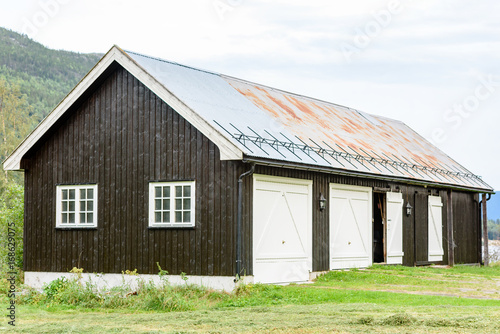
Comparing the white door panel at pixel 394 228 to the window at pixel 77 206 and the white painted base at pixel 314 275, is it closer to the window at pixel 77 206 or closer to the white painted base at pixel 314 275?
the white painted base at pixel 314 275

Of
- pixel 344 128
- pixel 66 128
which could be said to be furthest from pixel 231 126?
pixel 344 128

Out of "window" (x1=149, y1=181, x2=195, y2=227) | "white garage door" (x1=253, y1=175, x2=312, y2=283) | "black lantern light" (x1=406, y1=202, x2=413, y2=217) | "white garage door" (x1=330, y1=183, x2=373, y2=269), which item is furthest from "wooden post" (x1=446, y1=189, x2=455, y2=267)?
"window" (x1=149, y1=181, x2=195, y2=227)

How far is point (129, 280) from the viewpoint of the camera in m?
19.2

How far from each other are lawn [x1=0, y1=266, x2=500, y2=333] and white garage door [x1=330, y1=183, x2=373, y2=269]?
1.40m

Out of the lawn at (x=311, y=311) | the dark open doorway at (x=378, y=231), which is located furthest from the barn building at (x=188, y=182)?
the dark open doorway at (x=378, y=231)

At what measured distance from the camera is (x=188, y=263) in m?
18.3

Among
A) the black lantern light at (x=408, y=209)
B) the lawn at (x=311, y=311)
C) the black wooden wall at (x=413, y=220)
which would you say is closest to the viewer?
the lawn at (x=311, y=311)

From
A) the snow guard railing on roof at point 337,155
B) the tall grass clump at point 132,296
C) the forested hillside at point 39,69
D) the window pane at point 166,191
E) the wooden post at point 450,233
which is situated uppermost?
the forested hillside at point 39,69

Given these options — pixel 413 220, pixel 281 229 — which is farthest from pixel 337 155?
pixel 413 220

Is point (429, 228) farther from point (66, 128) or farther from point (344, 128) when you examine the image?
point (66, 128)

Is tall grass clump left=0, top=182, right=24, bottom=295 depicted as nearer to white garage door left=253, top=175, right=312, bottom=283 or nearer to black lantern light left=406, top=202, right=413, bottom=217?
white garage door left=253, top=175, right=312, bottom=283

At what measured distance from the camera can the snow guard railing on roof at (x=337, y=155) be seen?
61.8ft

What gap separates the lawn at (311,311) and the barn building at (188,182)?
1.27 m

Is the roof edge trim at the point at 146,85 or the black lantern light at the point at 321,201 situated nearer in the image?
the roof edge trim at the point at 146,85
